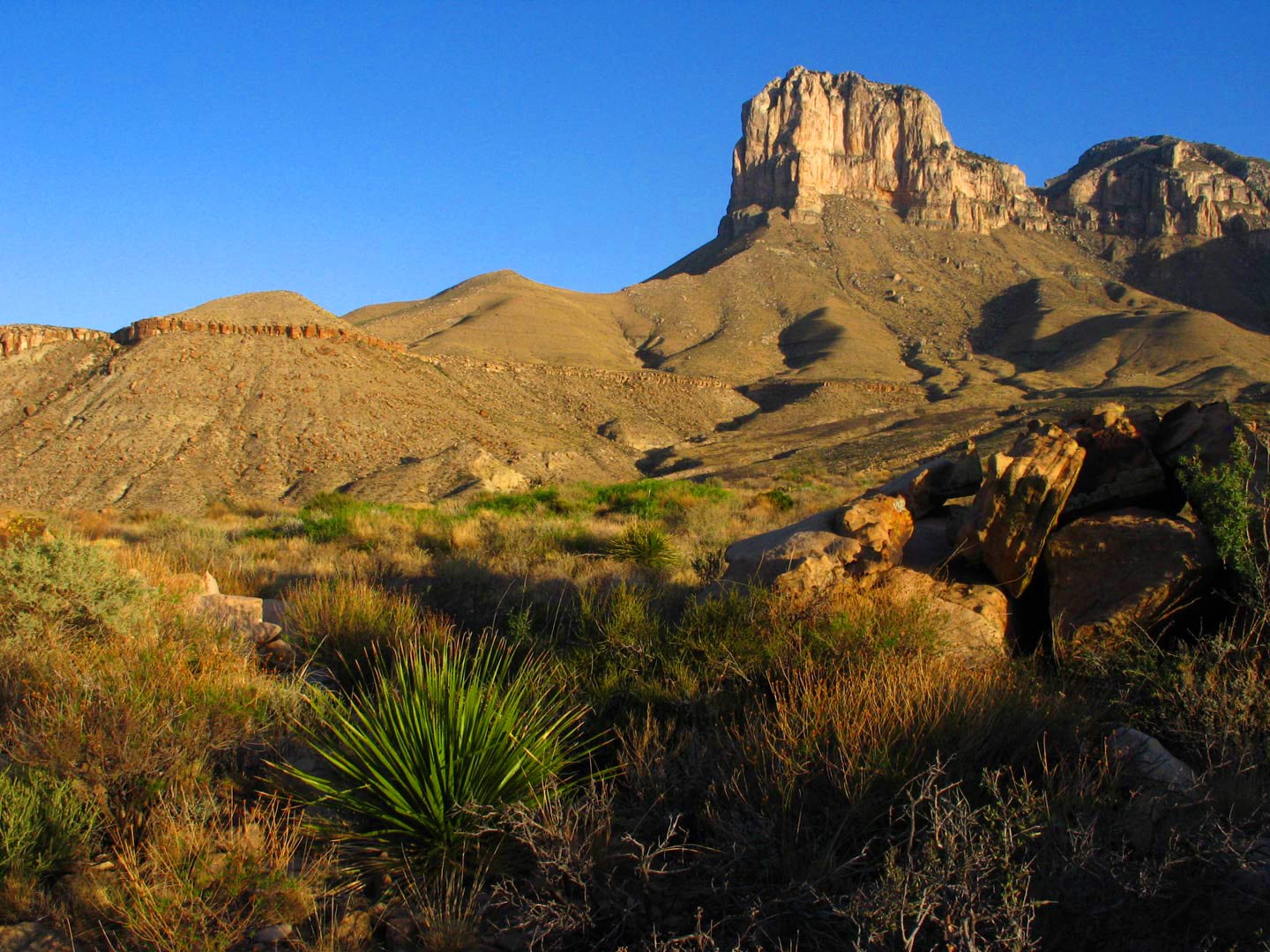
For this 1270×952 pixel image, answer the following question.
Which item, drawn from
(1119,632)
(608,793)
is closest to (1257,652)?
(1119,632)

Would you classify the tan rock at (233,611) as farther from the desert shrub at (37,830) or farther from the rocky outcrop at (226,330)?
the rocky outcrop at (226,330)

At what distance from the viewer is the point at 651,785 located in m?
4.10

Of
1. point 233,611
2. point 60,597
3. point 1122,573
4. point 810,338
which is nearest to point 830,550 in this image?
Answer: point 1122,573

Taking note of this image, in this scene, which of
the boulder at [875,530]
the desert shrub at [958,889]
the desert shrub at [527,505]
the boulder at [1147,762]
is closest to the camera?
the desert shrub at [958,889]

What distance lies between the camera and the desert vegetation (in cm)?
312

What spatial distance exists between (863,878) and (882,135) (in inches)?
5303

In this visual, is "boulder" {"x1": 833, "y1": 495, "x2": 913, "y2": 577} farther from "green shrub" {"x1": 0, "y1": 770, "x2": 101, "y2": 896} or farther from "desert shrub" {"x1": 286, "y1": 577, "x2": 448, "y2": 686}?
"green shrub" {"x1": 0, "y1": 770, "x2": 101, "y2": 896}

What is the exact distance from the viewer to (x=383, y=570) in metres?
9.29

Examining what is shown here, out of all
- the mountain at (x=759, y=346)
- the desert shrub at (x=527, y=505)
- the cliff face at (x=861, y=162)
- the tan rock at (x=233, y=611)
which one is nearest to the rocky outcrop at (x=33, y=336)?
the mountain at (x=759, y=346)

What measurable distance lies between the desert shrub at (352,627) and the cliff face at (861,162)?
112716mm

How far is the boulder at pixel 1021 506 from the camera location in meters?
5.99

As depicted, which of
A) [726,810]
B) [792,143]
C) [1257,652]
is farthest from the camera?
[792,143]

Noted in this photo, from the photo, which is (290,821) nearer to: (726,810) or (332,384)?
(726,810)

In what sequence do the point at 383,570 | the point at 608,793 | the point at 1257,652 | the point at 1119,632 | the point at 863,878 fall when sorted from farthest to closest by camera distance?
the point at 383,570 → the point at 1119,632 → the point at 1257,652 → the point at 608,793 → the point at 863,878
